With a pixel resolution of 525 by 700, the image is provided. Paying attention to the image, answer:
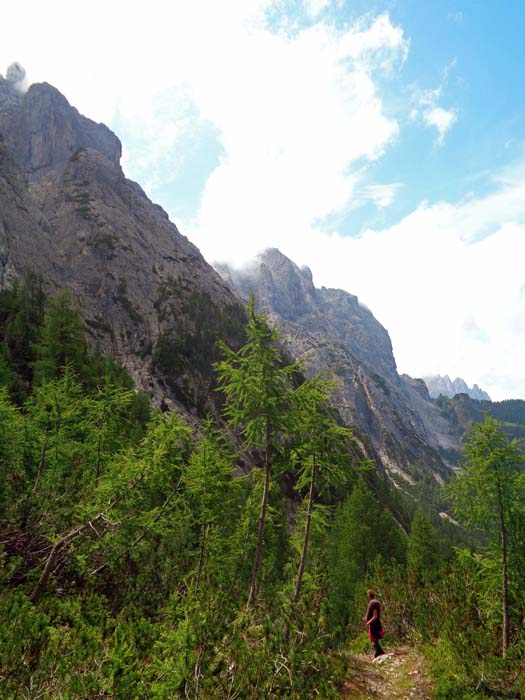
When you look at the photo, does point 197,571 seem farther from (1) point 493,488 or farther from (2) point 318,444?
(1) point 493,488

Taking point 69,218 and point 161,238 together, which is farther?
point 161,238

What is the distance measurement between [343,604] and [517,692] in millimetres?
19883

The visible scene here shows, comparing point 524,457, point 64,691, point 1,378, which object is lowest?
point 64,691

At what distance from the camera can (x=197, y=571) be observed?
1127 cm

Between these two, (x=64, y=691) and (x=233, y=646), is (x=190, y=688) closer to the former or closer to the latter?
(x=233, y=646)

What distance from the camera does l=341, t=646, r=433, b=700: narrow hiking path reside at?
31.4 ft

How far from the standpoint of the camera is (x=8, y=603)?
18.8 feet

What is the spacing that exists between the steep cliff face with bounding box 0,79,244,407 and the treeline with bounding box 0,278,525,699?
5781cm

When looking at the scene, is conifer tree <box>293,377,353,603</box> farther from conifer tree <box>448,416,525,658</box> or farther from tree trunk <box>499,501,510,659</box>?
tree trunk <box>499,501,510,659</box>

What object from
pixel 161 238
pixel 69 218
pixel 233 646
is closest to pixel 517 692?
pixel 233 646

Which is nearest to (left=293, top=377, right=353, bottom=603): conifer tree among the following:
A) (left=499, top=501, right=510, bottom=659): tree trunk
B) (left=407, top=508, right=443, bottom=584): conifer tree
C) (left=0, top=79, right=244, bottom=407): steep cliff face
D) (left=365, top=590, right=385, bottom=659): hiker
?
(left=365, top=590, right=385, bottom=659): hiker

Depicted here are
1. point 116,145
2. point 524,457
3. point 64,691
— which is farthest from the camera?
point 116,145

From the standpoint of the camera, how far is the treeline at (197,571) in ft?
17.1

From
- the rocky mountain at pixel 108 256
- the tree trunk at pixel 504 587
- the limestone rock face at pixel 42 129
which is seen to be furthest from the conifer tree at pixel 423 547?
the limestone rock face at pixel 42 129
